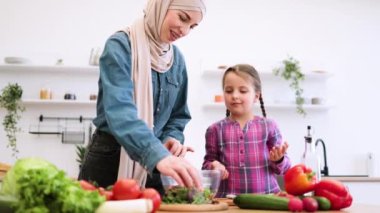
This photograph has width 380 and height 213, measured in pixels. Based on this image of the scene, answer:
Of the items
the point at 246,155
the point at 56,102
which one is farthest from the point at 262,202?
the point at 56,102

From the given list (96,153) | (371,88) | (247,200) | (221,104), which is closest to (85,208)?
(247,200)

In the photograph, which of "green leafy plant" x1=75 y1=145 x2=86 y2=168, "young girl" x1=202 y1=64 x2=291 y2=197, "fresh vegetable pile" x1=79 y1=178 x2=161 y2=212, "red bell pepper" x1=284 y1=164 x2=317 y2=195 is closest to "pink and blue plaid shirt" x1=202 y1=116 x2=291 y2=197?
"young girl" x1=202 y1=64 x2=291 y2=197

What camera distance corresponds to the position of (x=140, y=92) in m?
1.34

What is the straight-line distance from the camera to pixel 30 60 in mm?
3826

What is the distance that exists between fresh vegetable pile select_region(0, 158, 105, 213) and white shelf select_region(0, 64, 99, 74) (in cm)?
320

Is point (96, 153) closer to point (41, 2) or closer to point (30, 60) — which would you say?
point (30, 60)

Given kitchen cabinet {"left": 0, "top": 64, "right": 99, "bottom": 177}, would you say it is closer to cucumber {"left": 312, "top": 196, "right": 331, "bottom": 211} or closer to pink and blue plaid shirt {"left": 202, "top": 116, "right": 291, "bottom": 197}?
pink and blue plaid shirt {"left": 202, "top": 116, "right": 291, "bottom": 197}

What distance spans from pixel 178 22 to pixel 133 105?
331mm

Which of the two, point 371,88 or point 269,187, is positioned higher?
point 371,88

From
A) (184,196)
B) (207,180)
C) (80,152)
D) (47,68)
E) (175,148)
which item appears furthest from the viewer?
(47,68)

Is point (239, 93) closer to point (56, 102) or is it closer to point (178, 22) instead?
point (178, 22)

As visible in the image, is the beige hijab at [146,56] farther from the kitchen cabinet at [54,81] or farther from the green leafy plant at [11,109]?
the green leafy plant at [11,109]

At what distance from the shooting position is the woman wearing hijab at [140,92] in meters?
1.10

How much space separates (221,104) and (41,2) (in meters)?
1.96
